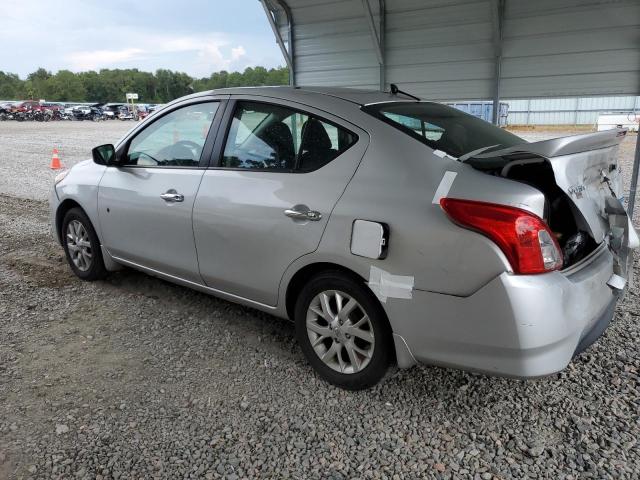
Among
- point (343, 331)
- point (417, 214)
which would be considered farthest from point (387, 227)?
point (343, 331)

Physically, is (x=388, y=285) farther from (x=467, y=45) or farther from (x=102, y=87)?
(x=102, y=87)

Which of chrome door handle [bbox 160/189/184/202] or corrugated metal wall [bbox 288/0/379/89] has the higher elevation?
corrugated metal wall [bbox 288/0/379/89]

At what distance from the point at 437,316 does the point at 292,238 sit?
3.03 feet

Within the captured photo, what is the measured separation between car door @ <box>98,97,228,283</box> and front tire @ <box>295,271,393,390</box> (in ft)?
3.28

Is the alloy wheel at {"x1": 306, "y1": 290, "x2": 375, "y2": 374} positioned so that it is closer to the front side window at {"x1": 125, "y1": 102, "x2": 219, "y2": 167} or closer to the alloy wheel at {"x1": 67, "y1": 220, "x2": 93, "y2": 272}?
the front side window at {"x1": 125, "y1": 102, "x2": 219, "y2": 167}

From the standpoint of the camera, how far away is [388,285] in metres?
2.54

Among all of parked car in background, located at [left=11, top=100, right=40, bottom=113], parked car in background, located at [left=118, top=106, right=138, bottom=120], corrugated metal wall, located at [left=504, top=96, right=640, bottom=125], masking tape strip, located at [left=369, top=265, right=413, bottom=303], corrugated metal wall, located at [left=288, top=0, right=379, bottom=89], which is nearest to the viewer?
masking tape strip, located at [left=369, top=265, right=413, bottom=303]

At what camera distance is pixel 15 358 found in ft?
11.1

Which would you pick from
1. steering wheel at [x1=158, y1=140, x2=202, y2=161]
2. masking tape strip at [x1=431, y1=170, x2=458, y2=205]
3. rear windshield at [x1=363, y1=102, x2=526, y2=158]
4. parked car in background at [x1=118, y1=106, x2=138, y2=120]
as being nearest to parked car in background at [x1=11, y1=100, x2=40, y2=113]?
parked car in background at [x1=118, y1=106, x2=138, y2=120]

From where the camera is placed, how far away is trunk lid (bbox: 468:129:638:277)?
2332mm

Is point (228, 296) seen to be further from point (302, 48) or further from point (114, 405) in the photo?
point (302, 48)

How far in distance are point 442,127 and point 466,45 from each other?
4324 mm

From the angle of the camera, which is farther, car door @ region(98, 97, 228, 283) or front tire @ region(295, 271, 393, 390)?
car door @ region(98, 97, 228, 283)

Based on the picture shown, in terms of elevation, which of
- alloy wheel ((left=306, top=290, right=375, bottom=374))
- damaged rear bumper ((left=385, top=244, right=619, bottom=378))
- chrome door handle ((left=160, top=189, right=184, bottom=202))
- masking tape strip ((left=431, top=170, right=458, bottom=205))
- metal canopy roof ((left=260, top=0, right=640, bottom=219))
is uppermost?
metal canopy roof ((left=260, top=0, right=640, bottom=219))
